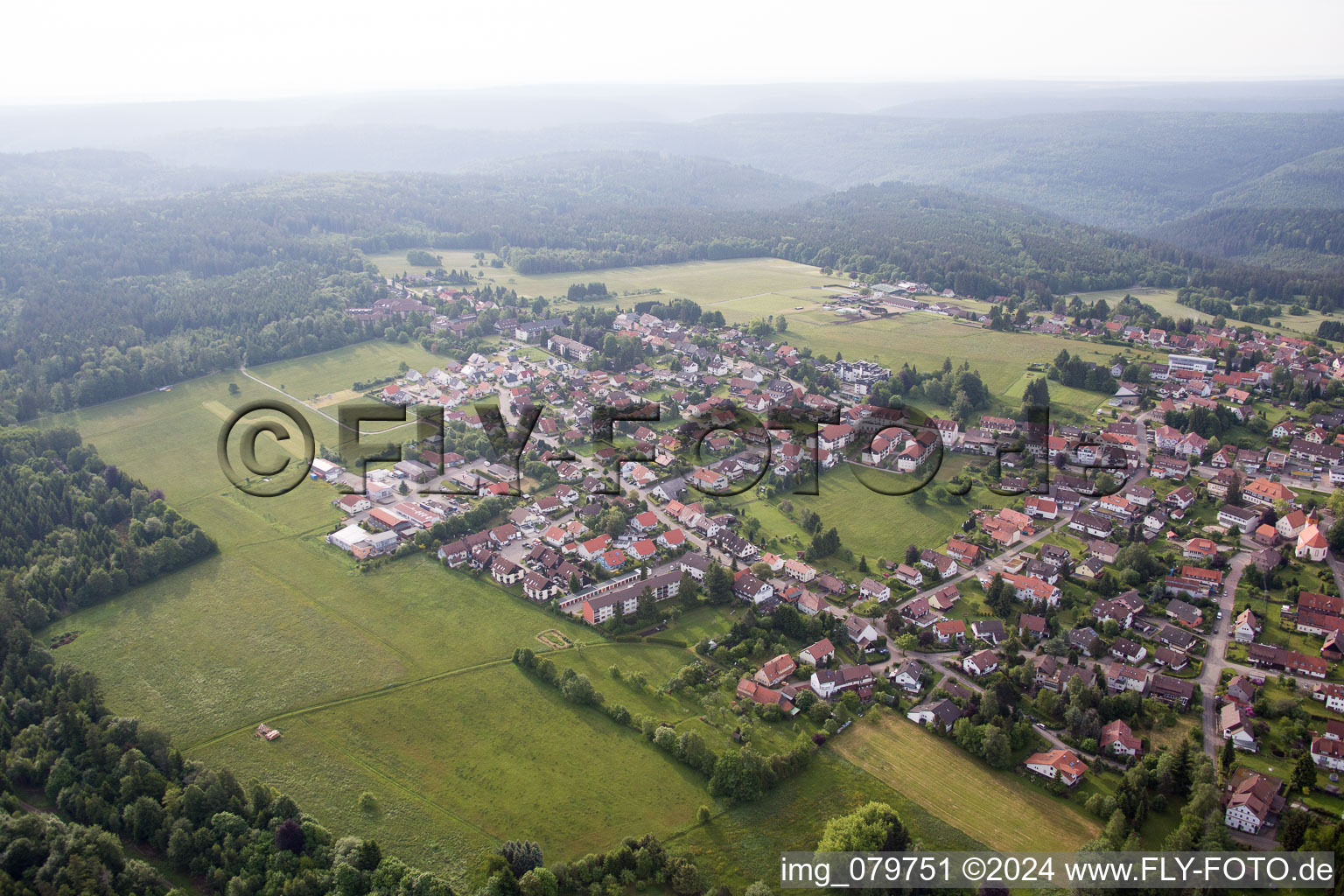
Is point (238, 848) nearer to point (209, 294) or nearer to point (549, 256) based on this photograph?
point (209, 294)

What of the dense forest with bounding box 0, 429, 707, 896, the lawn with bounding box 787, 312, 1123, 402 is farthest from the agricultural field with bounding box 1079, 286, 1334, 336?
the dense forest with bounding box 0, 429, 707, 896

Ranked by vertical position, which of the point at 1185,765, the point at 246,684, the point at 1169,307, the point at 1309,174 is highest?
the point at 1309,174

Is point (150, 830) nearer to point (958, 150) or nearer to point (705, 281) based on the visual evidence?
point (705, 281)

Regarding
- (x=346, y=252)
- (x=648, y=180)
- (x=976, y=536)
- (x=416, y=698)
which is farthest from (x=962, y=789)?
(x=648, y=180)

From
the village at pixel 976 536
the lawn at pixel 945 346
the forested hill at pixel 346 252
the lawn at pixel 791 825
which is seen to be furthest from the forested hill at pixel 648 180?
the lawn at pixel 791 825

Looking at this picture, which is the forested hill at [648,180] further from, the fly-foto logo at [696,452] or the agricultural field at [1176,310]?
the fly-foto logo at [696,452]

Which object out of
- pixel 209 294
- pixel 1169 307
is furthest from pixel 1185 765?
pixel 209 294
